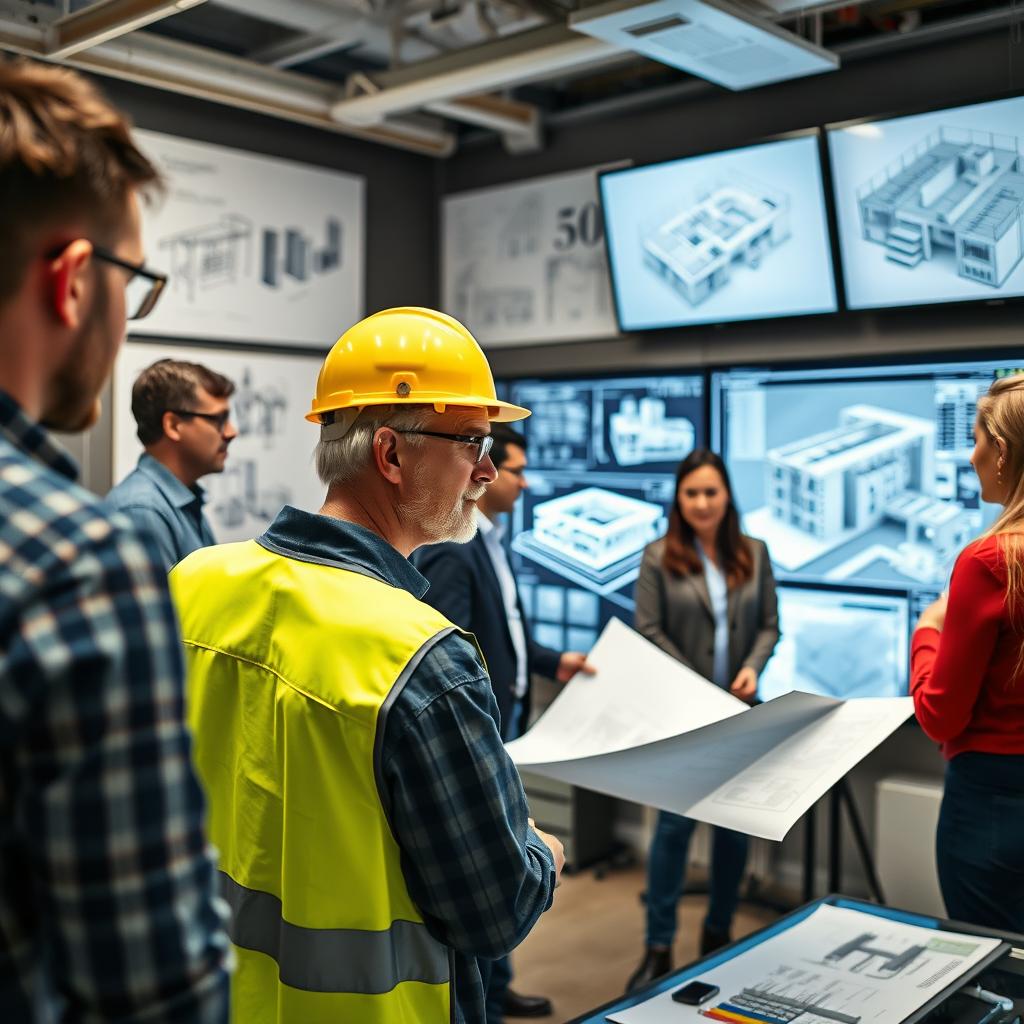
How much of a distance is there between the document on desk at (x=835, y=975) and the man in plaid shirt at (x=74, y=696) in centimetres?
102

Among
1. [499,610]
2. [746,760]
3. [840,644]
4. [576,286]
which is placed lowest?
[840,644]

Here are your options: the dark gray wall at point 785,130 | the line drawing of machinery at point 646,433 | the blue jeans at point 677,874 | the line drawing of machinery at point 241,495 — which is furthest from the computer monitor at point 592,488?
the blue jeans at point 677,874

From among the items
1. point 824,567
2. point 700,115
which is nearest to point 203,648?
point 824,567

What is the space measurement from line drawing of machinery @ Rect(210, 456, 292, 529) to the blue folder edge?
9.67 ft

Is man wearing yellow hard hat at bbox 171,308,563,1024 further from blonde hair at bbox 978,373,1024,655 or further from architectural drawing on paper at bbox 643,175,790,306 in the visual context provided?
architectural drawing on paper at bbox 643,175,790,306

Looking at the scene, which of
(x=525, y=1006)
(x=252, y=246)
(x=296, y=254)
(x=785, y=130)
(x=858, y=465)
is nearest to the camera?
(x=525, y=1006)

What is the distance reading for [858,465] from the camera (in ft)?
12.8

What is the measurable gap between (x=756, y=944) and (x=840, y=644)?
2.18 meters

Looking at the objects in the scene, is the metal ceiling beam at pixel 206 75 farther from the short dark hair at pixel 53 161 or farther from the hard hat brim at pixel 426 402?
the short dark hair at pixel 53 161

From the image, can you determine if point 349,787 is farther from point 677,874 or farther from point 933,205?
point 933,205

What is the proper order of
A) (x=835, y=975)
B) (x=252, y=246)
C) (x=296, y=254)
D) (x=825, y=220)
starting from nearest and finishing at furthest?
(x=835, y=975)
(x=825, y=220)
(x=252, y=246)
(x=296, y=254)

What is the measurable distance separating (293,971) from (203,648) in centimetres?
40

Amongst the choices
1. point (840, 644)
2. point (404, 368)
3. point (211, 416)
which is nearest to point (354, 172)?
point (211, 416)

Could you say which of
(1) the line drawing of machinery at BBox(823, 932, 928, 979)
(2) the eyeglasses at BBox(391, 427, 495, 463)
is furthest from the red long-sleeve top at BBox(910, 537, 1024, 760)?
(2) the eyeglasses at BBox(391, 427, 495, 463)
